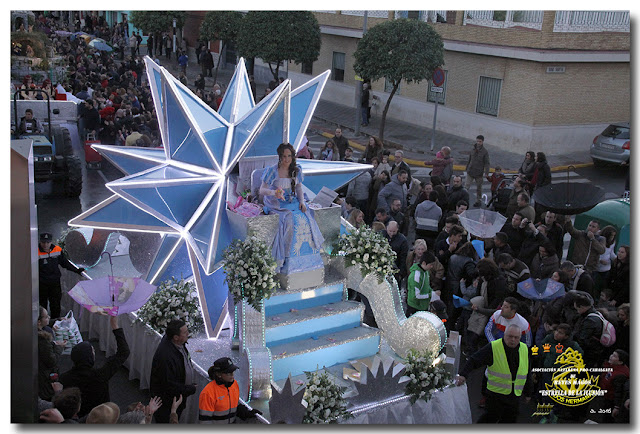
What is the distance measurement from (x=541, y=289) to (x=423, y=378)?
213cm

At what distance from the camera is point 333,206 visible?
8320mm

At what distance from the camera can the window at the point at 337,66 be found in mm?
15048

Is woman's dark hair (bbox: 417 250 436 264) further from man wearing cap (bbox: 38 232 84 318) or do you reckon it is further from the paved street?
the paved street

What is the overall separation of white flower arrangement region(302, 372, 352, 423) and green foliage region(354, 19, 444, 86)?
9.30m

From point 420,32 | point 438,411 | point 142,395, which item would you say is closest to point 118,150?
point 142,395

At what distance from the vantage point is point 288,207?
7.98 metres

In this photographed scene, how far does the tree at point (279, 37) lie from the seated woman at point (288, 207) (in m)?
5.93

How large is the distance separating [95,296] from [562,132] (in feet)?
33.0

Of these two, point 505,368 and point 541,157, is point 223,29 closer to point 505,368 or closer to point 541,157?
point 541,157

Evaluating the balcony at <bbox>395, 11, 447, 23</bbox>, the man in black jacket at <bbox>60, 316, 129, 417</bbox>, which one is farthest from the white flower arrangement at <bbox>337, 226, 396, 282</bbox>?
the balcony at <bbox>395, 11, 447, 23</bbox>

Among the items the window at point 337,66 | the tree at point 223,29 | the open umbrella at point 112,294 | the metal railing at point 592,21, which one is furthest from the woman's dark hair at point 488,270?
the window at point 337,66

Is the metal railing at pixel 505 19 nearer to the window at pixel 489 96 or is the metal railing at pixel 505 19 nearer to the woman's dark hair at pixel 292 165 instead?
the window at pixel 489 96

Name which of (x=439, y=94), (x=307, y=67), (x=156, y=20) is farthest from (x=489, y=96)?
(x=156, y=20)

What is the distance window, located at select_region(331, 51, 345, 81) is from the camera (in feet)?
49.4
